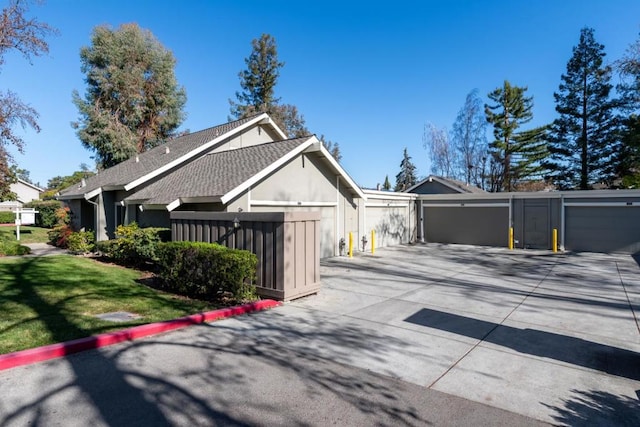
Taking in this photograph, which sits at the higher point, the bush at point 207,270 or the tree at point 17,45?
the tree at point 17,45

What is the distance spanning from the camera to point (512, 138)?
36781 millimetres

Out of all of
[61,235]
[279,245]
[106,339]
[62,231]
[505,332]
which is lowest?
[505,332]

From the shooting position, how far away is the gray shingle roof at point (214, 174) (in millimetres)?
11609

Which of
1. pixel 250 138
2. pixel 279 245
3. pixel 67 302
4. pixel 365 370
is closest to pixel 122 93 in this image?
pixel 250 138

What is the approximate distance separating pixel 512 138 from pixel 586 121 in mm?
6129

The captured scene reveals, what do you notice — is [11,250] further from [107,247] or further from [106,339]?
[106,339]

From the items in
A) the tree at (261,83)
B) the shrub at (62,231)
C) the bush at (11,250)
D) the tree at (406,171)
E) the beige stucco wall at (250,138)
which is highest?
the tree at (261,83)

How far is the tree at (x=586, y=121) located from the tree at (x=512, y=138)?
110 inches

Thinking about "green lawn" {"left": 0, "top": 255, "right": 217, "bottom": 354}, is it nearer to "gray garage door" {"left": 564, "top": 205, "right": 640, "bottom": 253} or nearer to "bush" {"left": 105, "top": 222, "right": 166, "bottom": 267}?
"bush" {"left": 105, "top": 222, "right": 166, "bottom": 267}

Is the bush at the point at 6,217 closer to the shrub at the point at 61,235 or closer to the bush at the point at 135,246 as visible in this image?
the shrub at the point at 61,235

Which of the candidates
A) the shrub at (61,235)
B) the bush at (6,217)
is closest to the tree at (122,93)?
the bush at (6,217)

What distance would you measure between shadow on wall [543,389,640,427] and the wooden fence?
4.91m

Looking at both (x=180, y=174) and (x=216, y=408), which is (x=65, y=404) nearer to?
(x=216, y=408)

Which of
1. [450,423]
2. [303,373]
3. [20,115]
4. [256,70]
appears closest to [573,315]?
[450,423]
